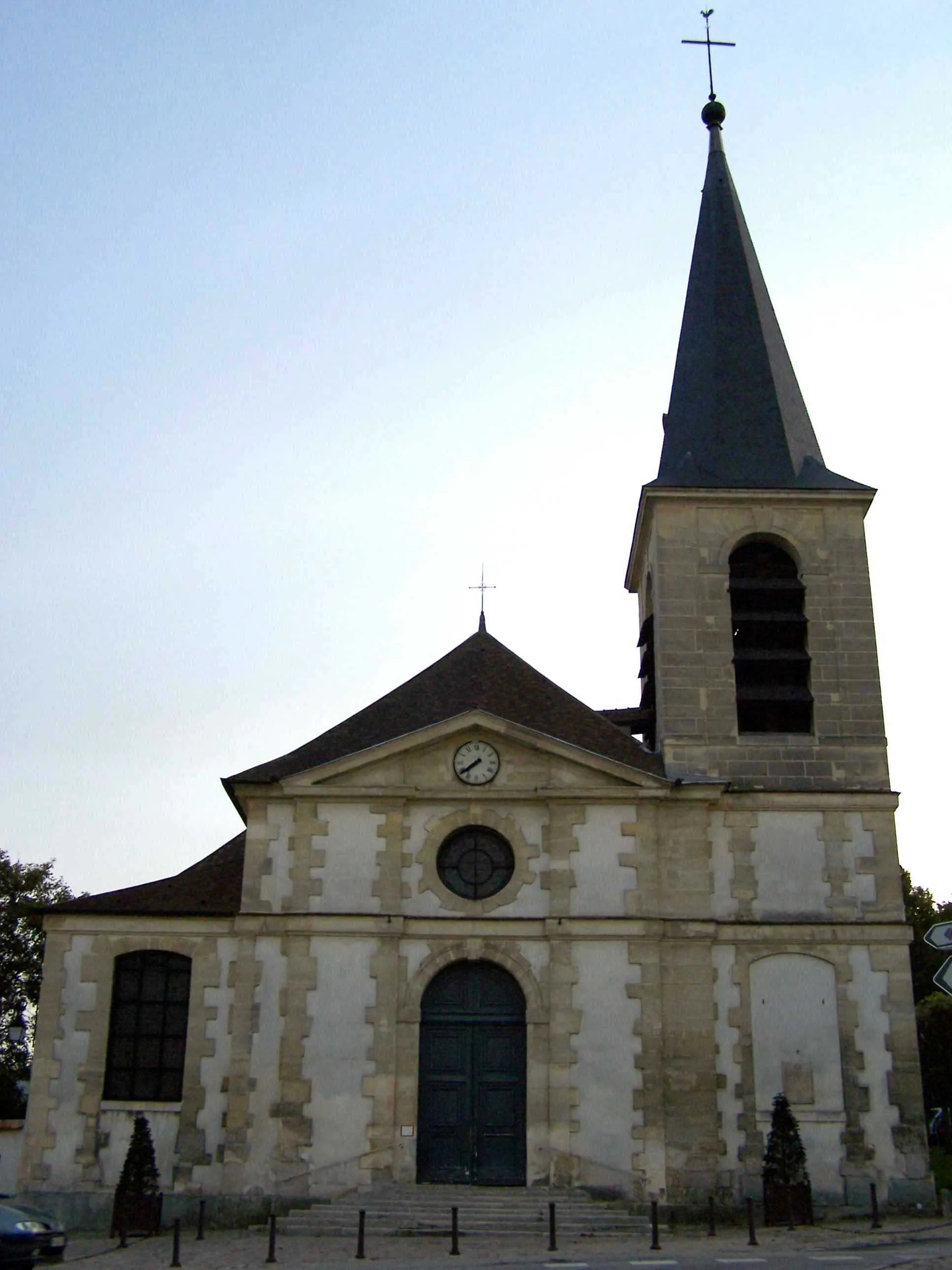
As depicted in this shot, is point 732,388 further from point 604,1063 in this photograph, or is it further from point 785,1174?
point 785,1174

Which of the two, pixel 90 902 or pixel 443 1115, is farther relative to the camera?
pixel 90 902

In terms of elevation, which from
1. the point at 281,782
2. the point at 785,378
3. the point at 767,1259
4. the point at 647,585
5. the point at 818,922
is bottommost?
the point at 767,1259

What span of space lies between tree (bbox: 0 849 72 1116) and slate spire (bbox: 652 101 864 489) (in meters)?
21.4

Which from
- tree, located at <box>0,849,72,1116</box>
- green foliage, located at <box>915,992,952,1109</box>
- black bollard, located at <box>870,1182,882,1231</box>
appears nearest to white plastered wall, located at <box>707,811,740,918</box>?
black bollard, located at <box>870,1182,882,1231</box>

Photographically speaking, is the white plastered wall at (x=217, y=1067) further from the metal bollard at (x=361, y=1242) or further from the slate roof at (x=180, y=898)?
the metal bollard at (x=361, y=1242)

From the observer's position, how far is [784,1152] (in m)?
15.7

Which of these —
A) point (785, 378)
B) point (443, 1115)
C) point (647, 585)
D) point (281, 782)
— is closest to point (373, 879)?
point (281, 782)

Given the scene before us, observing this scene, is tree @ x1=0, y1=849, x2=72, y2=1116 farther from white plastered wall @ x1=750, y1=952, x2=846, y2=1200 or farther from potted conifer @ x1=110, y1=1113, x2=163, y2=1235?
white plastered wall @ x1=750, y1=952, x2=846, y2=1200

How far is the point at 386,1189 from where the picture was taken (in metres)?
15.9

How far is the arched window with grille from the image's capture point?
663 inches

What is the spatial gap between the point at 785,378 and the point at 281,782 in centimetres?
1050

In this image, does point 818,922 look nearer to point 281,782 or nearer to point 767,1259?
point 767,1259

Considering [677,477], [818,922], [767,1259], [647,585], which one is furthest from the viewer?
[647,585]

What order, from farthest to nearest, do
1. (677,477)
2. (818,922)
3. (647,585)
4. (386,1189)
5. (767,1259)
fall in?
(647,585) < (677,477) < (818,922) < (386,1189) < (767,1259)
